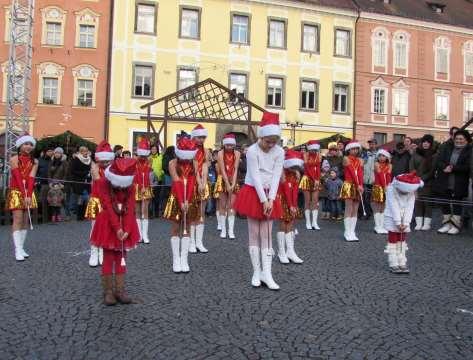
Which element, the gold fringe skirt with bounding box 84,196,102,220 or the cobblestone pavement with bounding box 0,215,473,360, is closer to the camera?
the cobblestone pavement with bounding box 0,215,473,360

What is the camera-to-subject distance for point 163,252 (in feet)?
32.1

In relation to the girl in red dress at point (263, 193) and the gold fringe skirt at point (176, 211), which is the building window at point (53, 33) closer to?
the gold fringe skirt at point (176, 211)

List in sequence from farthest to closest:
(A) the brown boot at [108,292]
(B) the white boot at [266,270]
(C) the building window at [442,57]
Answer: (C) the building window at [442,57] → (B) the white boot at [266,270] → (A) the brown boot at [108,292]

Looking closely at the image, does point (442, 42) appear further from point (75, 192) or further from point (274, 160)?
point (274, 160)

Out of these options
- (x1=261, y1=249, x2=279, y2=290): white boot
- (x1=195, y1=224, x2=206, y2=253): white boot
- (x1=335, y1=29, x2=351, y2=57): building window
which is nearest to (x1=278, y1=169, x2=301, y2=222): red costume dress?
(x1=261, y1=249, x2=279, y2=290): white boot

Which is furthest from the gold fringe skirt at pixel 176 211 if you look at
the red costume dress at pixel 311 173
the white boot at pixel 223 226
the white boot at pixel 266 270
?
the red costume dress at pixel 311 173

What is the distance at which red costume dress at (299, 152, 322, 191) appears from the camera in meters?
12.8

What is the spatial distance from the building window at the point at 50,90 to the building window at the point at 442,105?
86.1ft

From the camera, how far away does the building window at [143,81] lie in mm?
34375

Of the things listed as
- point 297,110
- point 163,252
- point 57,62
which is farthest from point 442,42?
point 163,252

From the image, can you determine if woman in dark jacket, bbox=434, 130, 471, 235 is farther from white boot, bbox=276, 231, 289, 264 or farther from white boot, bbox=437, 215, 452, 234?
white boot, bbox=276, 231, 289, 264

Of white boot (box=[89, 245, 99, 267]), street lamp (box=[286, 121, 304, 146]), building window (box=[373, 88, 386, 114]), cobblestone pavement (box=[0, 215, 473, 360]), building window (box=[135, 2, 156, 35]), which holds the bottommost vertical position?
cobblestone pavement (box=[0, 215, 473, 360])

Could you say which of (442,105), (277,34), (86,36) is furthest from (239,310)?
(442,105)

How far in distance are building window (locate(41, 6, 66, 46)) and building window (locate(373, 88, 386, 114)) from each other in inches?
828
